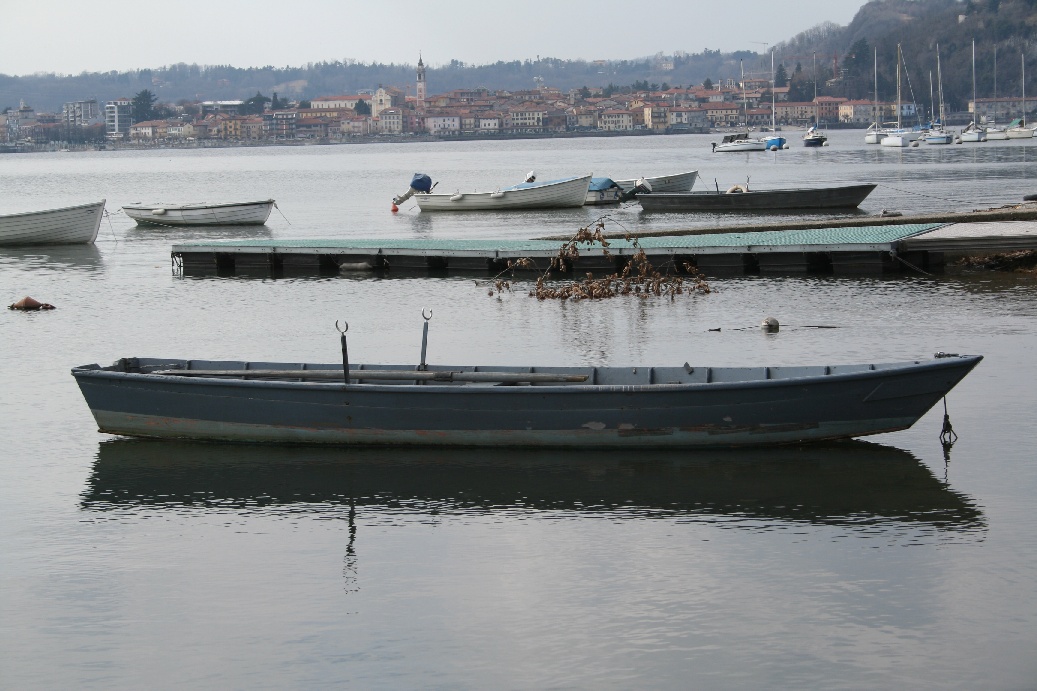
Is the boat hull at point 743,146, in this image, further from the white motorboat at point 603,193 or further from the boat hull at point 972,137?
the white motorboat at point 603,193

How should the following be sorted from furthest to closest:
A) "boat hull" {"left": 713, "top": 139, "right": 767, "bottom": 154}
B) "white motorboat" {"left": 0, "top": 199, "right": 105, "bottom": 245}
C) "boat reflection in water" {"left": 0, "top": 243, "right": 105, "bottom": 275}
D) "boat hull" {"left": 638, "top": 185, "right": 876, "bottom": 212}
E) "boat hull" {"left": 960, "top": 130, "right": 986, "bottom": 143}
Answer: "boat hull" {"left": 713, "top": 139, "right": 767, "bottom": 154}
"boat hull" {"left": 960, "top": 130, "right": 986, "bottom": 143}
"boat hull" {"left": 638, "top": 185, "right": 876, "bottom": 212}
"white motorboat" {"left": 0, "top": 199, "right": 105, "bottom": 245}
"boat reflection in water" {"left": 0, "top": 243, "right": 105, "bottom": 275}

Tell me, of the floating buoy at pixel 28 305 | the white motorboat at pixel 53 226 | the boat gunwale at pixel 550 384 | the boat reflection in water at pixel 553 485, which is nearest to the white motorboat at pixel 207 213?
the white motorboat at pixel 53 226

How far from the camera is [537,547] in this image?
36.6 ft

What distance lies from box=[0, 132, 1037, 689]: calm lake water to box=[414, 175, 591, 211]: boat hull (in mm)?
29386

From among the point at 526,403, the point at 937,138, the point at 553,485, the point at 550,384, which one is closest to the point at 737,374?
the point at 550,384

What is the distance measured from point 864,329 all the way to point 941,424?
602cm

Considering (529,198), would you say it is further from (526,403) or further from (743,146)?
(743,146)

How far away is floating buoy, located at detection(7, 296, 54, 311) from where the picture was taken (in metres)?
26.6

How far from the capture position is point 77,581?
35.1 ft

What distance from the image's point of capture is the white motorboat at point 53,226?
1606 inches

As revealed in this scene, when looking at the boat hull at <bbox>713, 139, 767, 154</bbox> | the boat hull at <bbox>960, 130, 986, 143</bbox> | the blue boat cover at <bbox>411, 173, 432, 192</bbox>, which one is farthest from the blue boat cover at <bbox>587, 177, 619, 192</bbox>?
the boat hull at <bbox>960, 130, 986, 143</bbox>

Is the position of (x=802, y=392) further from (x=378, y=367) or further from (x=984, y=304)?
(x=984, y=304)

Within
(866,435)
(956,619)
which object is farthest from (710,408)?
(956,619)

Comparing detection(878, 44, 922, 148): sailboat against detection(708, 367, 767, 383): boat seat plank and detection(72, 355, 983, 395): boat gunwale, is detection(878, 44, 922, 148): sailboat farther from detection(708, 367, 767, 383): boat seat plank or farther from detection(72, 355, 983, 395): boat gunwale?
detection(72, 355, 983, 395): boat gunwale
